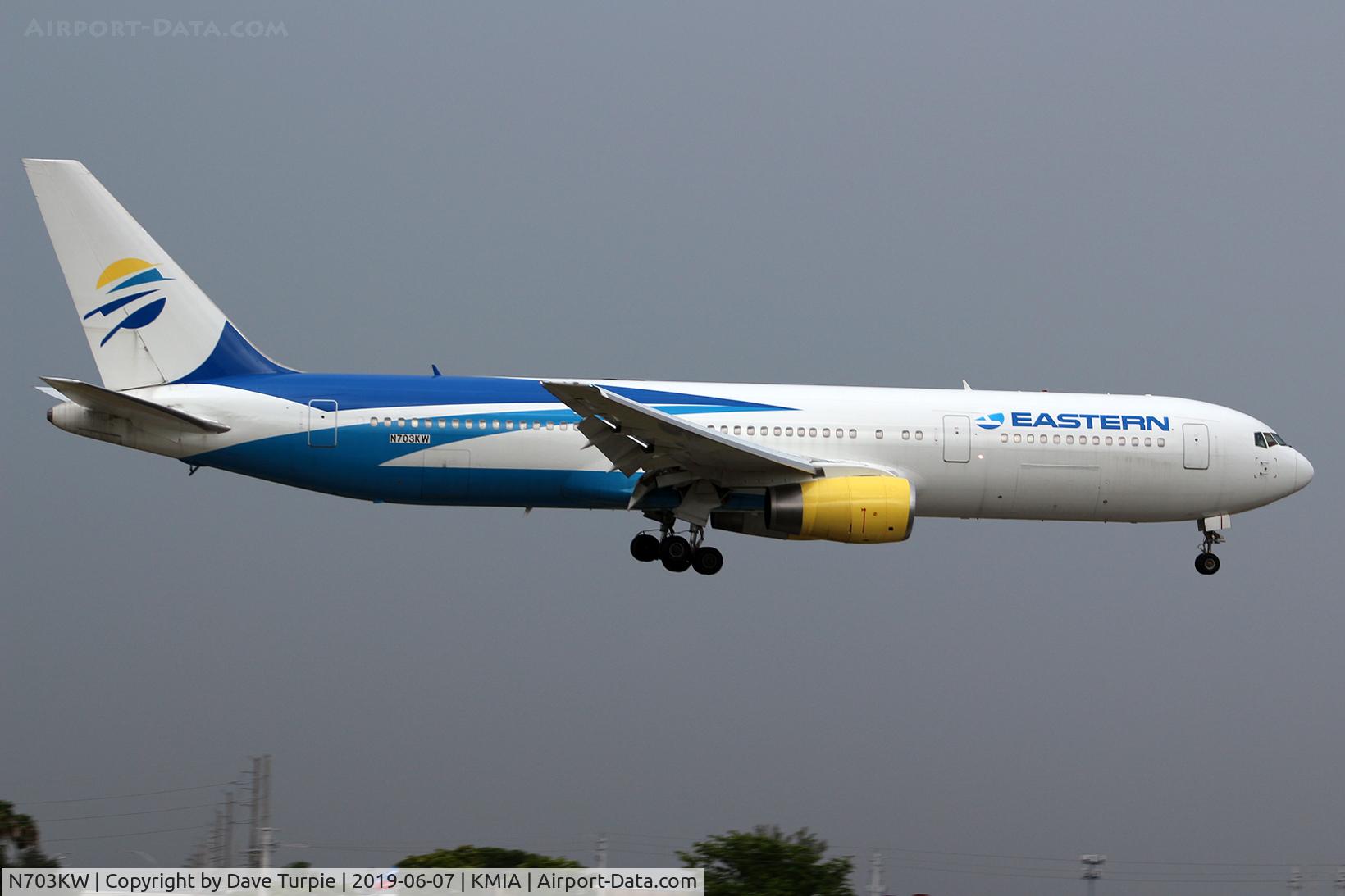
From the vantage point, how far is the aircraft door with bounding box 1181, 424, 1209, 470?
27.9 metres

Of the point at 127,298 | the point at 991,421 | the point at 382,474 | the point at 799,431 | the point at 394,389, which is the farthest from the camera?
the point at 991,421

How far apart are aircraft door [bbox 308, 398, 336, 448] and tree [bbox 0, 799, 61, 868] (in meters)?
11.6

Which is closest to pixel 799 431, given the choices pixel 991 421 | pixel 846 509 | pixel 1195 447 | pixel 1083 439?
pixel 846 509

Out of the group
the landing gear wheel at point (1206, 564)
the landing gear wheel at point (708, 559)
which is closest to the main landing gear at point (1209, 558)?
the landing gear wheel at point (1206, 564)

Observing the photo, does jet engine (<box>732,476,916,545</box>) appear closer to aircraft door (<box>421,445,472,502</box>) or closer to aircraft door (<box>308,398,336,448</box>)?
aircraft door (<box>421,445,472,502</box>)

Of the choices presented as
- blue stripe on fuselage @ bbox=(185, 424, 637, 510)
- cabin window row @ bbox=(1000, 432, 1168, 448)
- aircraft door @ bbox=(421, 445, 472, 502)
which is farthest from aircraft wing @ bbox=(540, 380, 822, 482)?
cabin window row @ bbox=(1000, 432, 1168, 448)

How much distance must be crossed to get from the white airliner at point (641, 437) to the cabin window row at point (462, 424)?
0.10 ft

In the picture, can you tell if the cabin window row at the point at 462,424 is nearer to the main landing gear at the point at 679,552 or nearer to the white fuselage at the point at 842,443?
the white fuselage at the point at 842,443

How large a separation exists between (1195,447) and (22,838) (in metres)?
24.2

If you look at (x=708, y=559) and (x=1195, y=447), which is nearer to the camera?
(x=708, y=559)

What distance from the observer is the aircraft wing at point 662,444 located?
23.8 metres

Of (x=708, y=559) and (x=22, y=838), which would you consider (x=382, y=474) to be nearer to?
(x=708, y=559)

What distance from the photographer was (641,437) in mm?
24750

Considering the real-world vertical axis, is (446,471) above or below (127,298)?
below
